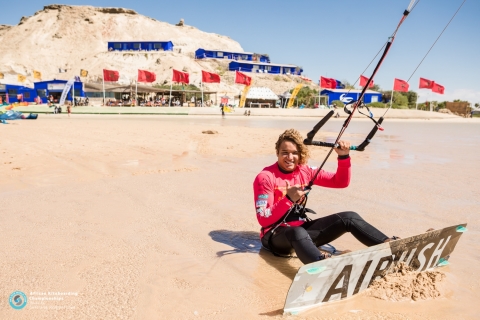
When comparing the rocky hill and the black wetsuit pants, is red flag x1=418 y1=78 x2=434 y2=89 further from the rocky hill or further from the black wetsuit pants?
the black wetsuit pants

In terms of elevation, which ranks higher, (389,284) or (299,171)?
(299,171)

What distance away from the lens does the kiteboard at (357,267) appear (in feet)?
8.34

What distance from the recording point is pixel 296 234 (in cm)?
308

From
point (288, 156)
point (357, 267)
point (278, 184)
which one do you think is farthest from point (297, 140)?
point (357, 267)

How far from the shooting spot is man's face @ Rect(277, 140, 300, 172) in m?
3.31

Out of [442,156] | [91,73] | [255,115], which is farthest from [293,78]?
[442,156]

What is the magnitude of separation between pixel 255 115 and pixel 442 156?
31.8m

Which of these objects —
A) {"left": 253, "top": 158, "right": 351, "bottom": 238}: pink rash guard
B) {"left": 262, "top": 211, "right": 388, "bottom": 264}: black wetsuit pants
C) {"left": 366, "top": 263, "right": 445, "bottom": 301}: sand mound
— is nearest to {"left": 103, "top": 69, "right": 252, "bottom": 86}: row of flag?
{"left": 253, "top": 158, "right": 351, "bottom": 238}: pink rash guard

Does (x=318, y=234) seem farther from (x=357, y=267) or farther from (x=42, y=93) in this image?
(x=42, y=93)

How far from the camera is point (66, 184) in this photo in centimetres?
636

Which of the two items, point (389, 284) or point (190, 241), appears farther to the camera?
point (190, 241)

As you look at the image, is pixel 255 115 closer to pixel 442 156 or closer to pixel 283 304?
pixel 442 156

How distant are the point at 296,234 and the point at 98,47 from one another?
9974 cm

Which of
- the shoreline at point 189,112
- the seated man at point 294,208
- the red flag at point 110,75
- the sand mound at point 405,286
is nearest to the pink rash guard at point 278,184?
the seated man at point 294,208
